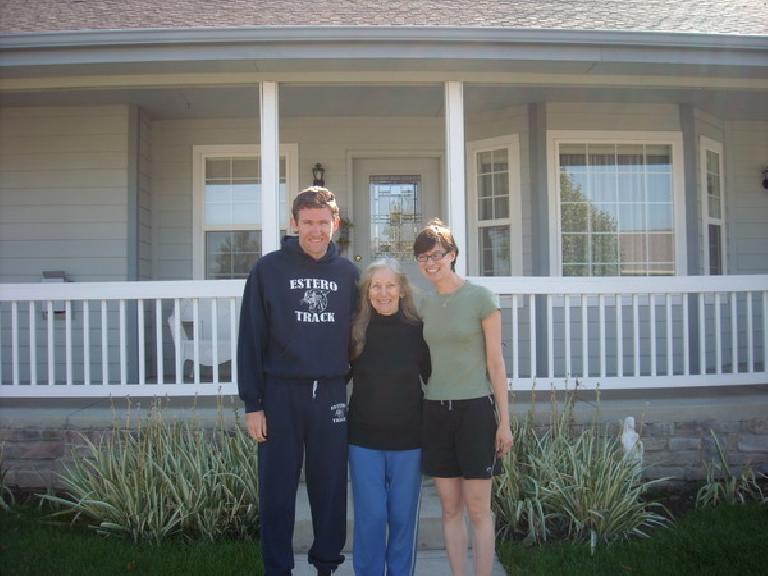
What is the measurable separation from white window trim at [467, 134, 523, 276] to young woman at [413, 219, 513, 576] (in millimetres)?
3928

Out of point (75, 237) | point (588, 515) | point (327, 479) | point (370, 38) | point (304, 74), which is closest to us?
point (327, 479)

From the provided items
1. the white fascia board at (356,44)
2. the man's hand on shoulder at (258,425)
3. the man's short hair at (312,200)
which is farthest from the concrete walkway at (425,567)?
the white fascia board at (356,44)

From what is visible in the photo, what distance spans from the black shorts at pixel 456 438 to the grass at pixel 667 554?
0.98m

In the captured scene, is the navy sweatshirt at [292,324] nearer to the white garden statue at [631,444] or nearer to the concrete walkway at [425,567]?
the concrete walkway at [425,567]

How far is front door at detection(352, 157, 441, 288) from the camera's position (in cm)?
710

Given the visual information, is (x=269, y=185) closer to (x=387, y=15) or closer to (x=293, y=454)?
(x=387, y=15)

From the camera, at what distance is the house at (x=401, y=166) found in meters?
4.98

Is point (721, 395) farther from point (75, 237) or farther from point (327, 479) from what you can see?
point (75, 237)

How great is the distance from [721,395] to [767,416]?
16.8 inches

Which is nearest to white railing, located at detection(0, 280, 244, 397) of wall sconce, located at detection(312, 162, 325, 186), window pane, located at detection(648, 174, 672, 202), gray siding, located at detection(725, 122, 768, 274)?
wall sconce, located at detection(312, 162, 325, 186)

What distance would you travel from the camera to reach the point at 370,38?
474 centimetres

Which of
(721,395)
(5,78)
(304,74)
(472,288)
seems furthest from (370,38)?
(721,395)

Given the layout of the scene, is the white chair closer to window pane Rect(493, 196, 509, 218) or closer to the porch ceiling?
the porch ceiling

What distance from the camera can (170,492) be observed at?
3.82m
